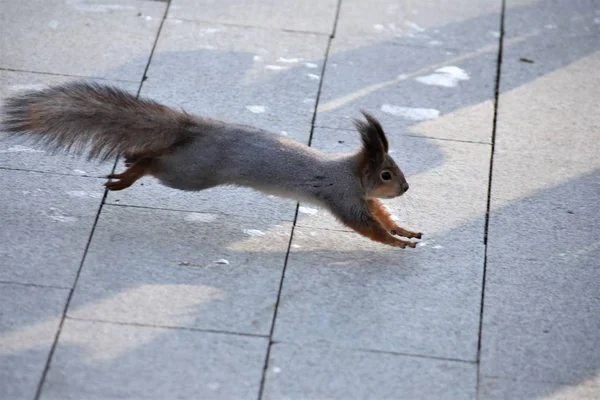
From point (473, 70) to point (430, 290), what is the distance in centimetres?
217

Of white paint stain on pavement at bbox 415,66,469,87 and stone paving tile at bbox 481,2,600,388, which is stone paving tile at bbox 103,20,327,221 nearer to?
white paint stain on pavement at bbox 415,66,469,87

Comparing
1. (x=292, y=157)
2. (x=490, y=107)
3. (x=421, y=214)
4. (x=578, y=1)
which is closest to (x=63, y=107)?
(x=292, y=157)

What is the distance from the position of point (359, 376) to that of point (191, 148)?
1373 mm

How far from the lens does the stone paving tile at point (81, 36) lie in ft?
19.5

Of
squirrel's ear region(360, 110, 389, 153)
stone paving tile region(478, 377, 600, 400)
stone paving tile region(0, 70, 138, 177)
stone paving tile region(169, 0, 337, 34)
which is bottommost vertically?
stone paving tile region(0, 70, 138, 177)

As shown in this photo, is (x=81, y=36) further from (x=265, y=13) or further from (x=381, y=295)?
(x=381, y=295)

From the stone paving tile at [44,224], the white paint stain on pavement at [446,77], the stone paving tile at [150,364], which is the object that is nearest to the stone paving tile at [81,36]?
the stone paving tile at [44,224]

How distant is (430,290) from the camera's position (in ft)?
15.0

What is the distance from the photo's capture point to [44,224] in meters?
4.71

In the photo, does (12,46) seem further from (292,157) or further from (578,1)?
(578,1)

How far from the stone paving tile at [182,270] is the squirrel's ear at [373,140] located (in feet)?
1.84

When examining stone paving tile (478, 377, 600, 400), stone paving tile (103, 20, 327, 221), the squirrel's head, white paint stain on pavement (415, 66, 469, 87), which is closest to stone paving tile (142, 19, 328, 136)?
stone paving tile (103, 20, 327, 221)

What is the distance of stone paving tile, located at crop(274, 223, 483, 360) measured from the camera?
4230 millimetres

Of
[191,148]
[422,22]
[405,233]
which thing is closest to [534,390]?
[405,233]
